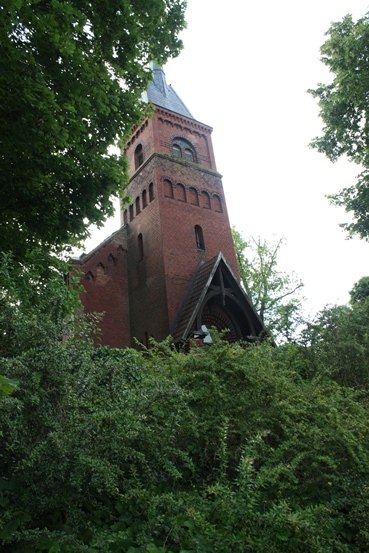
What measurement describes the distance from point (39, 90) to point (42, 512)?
4963 mm

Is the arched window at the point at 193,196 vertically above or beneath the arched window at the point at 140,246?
above

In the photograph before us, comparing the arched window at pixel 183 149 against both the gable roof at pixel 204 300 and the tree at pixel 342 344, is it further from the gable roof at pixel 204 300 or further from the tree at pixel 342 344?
the tree at pixel 342 344

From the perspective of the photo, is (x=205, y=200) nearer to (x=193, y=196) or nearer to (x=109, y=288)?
(x=193, y=196)

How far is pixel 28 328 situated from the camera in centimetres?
381

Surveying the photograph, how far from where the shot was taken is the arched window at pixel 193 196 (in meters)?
18.3

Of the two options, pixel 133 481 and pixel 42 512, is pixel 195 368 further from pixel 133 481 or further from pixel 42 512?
pixel 42 512

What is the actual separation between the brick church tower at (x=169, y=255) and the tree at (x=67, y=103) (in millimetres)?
6534

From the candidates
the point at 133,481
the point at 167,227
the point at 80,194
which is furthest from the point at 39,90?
the point at 167,227

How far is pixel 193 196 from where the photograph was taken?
60.6 ft

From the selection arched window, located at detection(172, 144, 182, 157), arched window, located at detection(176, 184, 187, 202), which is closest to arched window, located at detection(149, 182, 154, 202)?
arched window, located at detection(176, 184, 187, 202)

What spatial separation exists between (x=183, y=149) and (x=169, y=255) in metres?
6.87

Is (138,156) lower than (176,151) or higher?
higher

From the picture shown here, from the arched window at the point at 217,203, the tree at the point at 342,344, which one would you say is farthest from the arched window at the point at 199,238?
the tree at the point at 342,344

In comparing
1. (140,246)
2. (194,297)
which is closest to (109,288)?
(140,246)
